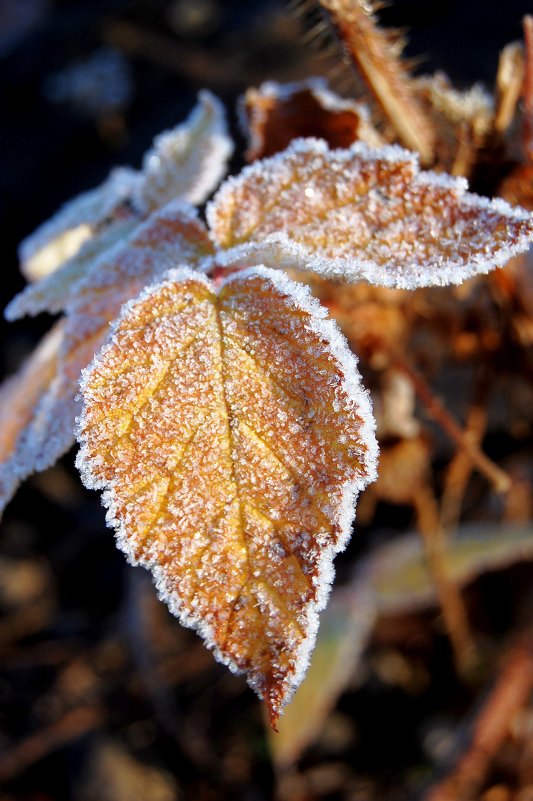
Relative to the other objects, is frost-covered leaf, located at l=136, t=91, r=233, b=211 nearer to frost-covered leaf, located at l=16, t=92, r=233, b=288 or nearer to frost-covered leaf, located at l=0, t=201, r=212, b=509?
frost-covered leaf, located at l=16, t=92, r=233, b=288

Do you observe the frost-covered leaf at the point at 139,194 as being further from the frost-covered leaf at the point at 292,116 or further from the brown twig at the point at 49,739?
the brown twig at the point at 49,739

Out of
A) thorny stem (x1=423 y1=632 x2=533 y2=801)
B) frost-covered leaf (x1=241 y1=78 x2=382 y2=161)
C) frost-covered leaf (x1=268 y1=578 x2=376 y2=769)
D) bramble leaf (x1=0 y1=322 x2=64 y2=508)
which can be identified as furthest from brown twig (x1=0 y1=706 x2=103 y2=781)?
frost-covered leaf (x1=241 y1=78 x2=382 y2=161)

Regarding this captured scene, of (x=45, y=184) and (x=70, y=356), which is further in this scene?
(x=45, y=184)

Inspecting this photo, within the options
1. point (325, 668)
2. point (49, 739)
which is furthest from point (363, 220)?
point (49, 739)

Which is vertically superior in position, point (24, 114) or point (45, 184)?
point (24, 114)

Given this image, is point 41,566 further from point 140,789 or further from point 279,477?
point 279,477

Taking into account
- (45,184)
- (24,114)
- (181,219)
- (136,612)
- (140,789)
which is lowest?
(140,789)

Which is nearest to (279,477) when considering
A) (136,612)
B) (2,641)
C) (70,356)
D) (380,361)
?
(70,356)
